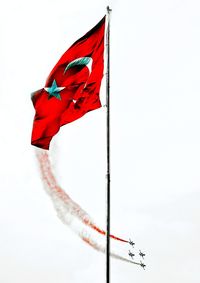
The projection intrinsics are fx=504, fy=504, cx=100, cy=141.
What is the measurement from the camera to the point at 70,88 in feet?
90.4

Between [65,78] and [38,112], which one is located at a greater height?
[65,78]

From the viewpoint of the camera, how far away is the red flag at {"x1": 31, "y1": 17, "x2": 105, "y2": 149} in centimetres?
2692

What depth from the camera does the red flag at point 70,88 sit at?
88.3 feet

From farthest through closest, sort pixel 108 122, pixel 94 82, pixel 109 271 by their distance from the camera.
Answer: pixel 94 82 → pixel 108 122 → pixel 109 271

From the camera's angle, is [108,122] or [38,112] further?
[38,112]

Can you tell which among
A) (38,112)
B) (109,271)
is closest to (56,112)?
(38,112)

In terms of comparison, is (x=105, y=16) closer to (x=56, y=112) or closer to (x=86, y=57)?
(x=86, y=57)

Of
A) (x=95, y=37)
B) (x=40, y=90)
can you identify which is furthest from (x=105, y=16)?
(x=40, y=90)

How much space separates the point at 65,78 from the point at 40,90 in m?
1.52

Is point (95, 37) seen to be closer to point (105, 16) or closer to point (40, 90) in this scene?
point (105, 16)

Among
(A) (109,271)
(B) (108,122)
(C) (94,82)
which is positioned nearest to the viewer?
(A) (109,271)

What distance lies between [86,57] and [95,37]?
3.86 feet

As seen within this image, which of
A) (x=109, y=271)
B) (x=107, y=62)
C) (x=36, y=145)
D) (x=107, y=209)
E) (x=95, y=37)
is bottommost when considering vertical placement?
(x=109, y=271)

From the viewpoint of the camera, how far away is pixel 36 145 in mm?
26766
